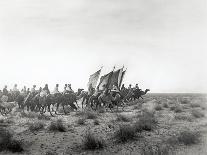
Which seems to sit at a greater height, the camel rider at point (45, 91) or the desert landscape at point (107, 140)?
the camel rider at point (45, 91)

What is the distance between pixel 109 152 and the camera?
1194cm

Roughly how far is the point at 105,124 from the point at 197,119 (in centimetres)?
561

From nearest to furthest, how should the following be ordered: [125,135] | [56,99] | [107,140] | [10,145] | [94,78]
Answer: [10,145] < [125,135] < [107,140] < [56,99] < [94,78]

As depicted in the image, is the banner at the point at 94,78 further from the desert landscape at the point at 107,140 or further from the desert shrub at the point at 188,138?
the desert shrub at the point at 188,138

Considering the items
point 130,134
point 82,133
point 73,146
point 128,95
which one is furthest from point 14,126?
point 128,95

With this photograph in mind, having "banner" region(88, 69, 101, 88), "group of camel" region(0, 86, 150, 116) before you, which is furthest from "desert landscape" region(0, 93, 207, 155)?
"banner" region(88, 69, 101, 88)

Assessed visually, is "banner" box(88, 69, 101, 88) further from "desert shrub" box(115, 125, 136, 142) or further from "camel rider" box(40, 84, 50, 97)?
"desert shrub" box(115, 125, 136, 142)

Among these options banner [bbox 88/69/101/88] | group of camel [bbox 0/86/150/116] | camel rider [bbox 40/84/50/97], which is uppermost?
banner [bbox 88/69/101/88]

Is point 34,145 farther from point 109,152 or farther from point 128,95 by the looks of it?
point 128,95

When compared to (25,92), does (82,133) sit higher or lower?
lower

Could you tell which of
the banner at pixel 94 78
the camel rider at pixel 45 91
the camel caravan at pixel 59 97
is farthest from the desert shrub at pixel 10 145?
the banner at pixel 94 78

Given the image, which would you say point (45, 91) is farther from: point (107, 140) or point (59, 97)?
point (107, 140)

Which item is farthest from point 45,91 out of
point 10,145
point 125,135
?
point 125,135

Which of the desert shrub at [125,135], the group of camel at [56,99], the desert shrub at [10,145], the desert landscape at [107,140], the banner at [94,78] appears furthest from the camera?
the banner at [94,78]
